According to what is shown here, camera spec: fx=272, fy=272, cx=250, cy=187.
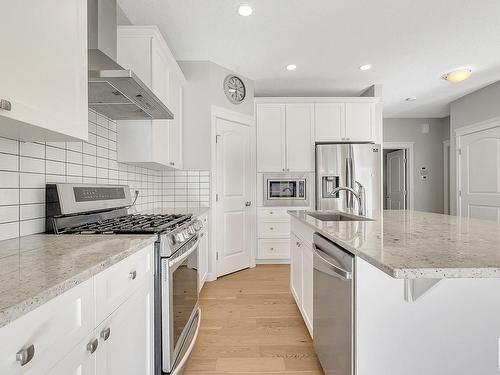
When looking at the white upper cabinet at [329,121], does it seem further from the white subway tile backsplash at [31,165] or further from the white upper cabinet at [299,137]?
the white subway tile backsplash at [31,165]

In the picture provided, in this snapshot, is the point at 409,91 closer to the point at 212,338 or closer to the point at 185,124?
the point at 185,124

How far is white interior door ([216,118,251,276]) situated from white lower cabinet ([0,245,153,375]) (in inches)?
81.4

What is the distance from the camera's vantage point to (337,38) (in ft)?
9.08

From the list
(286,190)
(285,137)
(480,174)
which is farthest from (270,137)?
(480,174)

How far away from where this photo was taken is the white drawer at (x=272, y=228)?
3.82 meters

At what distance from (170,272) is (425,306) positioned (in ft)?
3.44

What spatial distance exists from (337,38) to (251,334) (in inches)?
112

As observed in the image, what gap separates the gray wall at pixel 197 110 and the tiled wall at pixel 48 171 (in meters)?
0.62

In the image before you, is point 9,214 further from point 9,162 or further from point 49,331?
point 49,331

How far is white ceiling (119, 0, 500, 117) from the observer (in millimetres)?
2285

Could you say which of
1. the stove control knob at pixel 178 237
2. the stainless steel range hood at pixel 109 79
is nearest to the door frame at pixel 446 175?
the stainless steel range hood at pixel 109 79

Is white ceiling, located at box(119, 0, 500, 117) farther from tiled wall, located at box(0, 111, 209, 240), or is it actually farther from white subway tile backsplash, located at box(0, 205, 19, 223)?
white subway tile backsplash, located at box(0, 205, 19, 223)

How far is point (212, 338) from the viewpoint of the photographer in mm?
1939

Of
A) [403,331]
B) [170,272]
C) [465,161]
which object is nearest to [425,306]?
[403,331]
